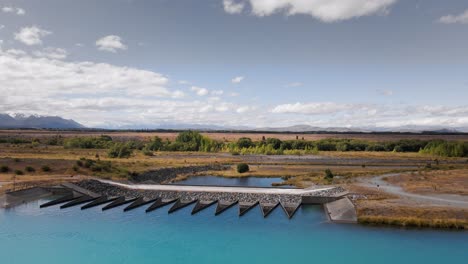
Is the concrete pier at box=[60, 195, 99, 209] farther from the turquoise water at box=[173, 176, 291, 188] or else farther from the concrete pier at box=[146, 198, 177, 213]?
the turquoise water at box=[173, 176, 291, 188]

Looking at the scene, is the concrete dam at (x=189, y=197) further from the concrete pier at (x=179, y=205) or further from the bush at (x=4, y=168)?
the bush at (x=4, y=168)

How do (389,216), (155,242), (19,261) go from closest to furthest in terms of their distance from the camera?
1. (19,261)
2. (155,242)
3. (389,216)

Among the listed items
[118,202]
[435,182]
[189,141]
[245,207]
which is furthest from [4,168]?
[189,141]

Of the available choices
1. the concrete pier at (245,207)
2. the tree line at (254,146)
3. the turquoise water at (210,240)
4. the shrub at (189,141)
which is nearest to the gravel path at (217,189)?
the concrete pier at (245,207)

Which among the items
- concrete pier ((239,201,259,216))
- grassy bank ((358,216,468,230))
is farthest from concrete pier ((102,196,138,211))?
grassy bank ((358,216,468,230))

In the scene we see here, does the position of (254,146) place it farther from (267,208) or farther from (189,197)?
(267,208)

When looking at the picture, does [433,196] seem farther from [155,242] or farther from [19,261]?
[19,261]

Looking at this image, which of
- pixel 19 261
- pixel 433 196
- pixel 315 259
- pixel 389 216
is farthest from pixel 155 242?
pixel 433 196

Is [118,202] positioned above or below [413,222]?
below
